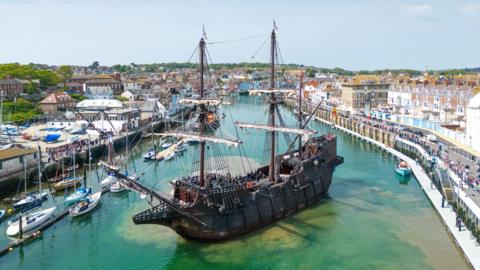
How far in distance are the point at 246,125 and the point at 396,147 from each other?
25.7 metres

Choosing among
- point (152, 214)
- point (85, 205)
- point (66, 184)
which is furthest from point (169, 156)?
point (152, 214)

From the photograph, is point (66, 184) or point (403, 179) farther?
point (403, 179)

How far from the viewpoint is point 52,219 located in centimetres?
3086

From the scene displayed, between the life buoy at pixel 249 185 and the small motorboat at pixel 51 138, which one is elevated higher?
the small motorboat at pixel 51 138

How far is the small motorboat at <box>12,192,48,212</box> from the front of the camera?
3281 centimetres

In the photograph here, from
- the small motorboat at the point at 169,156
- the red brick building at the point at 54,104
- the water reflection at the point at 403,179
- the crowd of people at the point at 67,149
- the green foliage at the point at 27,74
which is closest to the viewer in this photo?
the water reflection at the point at 403,179

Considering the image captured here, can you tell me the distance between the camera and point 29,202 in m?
33.2

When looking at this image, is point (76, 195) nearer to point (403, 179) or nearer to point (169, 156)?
point (169, 156)

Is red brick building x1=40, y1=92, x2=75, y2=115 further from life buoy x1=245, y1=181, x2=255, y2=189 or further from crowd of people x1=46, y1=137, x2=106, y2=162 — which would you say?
life buoy x1=245, y1=181, x2=255, y2=189

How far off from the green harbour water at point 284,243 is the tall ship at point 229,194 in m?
0.88

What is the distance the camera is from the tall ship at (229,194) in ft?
86.1

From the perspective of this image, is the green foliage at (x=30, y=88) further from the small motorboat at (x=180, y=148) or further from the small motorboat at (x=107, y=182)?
the small motorboat at (x=107, y=182)

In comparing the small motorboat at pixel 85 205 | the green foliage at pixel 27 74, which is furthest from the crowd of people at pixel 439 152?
the green foliage at pixel 27 74

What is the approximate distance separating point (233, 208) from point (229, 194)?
2.98ft
